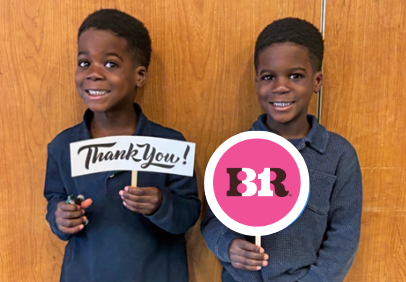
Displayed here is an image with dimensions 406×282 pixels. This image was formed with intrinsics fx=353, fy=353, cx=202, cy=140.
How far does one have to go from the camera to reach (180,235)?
3.09 feet

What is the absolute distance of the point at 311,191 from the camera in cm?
83

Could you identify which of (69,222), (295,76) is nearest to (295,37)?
(295,76)

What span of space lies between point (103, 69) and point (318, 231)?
629mm

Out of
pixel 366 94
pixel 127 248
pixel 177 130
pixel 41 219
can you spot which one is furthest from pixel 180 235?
pixel 366 94

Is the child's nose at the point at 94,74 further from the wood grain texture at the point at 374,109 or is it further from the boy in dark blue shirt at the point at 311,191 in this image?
the wood grain texture at the point at 374,109

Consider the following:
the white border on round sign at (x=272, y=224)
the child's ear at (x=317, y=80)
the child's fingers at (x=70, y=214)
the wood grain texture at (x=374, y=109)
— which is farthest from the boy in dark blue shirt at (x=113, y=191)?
the wood grain texture at (x=374, y=109)

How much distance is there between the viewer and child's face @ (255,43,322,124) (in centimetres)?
81

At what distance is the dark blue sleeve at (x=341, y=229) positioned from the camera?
2.63 ft

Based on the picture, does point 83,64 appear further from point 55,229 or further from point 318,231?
point 318,231

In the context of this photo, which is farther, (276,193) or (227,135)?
(227,135)

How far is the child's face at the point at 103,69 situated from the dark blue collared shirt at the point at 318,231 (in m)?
0.40

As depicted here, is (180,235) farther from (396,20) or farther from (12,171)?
(396,20)

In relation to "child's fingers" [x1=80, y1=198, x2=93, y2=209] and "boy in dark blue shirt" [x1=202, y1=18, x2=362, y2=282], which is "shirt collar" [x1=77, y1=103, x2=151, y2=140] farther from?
"boy in dark blue shirt" [x1=202, y1=18, x2=362, y2=282]

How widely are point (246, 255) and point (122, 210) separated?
1.04ft
